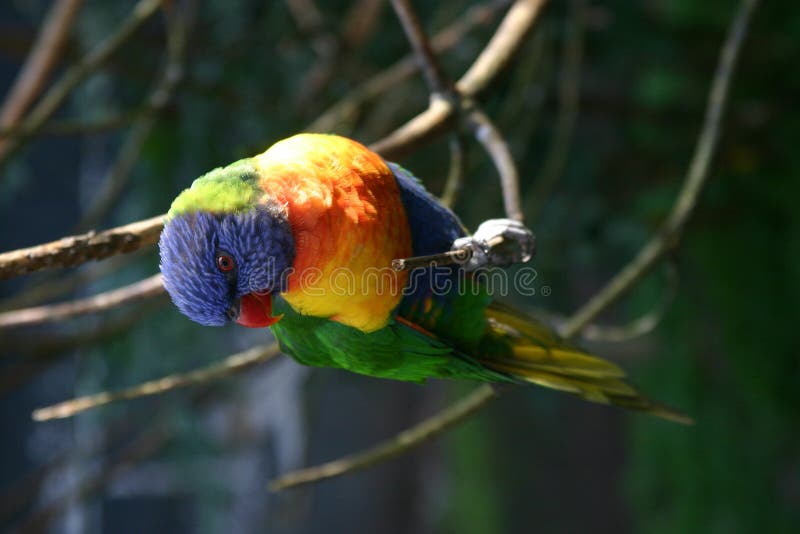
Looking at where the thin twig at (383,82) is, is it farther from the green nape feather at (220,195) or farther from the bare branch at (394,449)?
the green nape feather at (220,195)

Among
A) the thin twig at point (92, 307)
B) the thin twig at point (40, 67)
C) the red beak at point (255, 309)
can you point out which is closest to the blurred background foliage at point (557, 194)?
the thin twig at point (40, 67)

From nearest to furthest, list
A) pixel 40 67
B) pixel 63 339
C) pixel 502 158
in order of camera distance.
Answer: pixel 502 158, pixel 40 67, pixel 63 339

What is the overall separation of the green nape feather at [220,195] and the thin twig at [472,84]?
0.98ft

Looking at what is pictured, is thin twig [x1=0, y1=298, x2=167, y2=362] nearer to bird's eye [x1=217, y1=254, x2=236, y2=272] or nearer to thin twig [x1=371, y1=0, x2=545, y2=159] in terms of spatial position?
thin twig [x1=371, y1=0, x2=545, y2=159]

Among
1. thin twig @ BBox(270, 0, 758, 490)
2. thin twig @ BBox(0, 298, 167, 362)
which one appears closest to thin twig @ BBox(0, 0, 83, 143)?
thin twig @ BBox(0, 298, 167, 362)

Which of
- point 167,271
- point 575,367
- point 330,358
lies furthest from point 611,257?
point 167,271

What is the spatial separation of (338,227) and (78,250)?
230 mm

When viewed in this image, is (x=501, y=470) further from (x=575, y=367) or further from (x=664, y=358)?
(x=575, y=367)

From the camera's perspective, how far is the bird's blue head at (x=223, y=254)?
1.77ft

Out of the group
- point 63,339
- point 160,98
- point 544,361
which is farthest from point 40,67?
point 544,361

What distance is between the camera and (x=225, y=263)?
549mm

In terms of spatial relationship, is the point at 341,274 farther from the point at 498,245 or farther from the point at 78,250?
the point at 78,250

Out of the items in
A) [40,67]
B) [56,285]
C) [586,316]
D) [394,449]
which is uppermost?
[40,67]

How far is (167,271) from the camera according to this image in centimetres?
55
